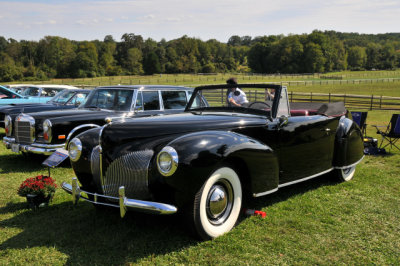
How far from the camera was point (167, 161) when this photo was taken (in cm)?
327

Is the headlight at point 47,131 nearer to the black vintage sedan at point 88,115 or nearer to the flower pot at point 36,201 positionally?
the black vintage sedan at point 88,115

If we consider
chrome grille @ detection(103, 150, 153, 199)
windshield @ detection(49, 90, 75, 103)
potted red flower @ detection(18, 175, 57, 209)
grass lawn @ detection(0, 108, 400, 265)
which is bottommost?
grass lawn @ detection(0, 108, 400, 265)

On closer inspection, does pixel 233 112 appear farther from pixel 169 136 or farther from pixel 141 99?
pixel 141 99

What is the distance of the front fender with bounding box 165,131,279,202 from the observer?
3287 millimetres

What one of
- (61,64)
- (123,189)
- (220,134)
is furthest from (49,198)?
(61,64)

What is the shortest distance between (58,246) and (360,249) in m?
3.16

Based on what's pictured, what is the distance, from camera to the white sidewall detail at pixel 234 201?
3441 mm

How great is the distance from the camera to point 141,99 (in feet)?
25.3

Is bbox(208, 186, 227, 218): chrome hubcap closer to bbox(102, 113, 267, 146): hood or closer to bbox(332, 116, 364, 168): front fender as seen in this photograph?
bbox(102, 113, 267, 146): hood

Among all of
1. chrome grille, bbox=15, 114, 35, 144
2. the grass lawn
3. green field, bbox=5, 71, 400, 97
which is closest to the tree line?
green field, bbox=5, 71, 400, 97

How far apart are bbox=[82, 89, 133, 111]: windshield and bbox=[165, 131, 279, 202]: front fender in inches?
169

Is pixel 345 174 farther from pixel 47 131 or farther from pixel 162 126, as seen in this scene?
pixel 47 131

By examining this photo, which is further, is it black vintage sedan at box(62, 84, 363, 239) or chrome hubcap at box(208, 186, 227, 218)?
chrome hubcap at box(208, 186, 227, 218)

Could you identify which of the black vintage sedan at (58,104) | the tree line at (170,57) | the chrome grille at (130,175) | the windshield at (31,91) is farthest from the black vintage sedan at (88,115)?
the tree line at (170,57)
